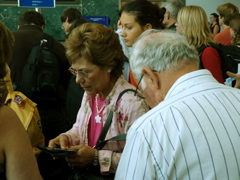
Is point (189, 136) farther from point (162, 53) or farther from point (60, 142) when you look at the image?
point (60, 142)

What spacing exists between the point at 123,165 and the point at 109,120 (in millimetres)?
708

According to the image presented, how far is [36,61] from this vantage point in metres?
3.64

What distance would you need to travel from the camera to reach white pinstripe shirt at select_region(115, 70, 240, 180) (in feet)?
4.30

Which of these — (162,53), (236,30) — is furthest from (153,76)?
(236,30)

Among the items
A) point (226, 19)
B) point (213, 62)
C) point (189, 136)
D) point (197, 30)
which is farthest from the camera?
point (226, 19)

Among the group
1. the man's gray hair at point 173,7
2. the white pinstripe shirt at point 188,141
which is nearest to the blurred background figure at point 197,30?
the man's gray hair at point 173,7

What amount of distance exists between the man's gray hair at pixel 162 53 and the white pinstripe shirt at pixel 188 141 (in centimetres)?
21

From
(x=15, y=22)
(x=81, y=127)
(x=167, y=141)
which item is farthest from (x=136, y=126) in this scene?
(x=15, y=22)

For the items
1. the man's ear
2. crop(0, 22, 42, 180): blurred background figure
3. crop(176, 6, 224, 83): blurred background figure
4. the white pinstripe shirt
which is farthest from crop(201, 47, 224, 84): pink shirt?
crop(0, 22, 42, 180): blurred background figure

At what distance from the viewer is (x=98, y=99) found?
7.88 ft

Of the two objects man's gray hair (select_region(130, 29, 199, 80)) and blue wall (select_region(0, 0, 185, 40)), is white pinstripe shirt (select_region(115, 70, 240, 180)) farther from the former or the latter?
blue wall (select_region(0, 0, 185, 40))

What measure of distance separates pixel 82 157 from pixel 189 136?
0.93m

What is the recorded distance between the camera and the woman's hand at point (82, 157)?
2.09 m

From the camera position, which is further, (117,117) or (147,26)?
(147,26)
